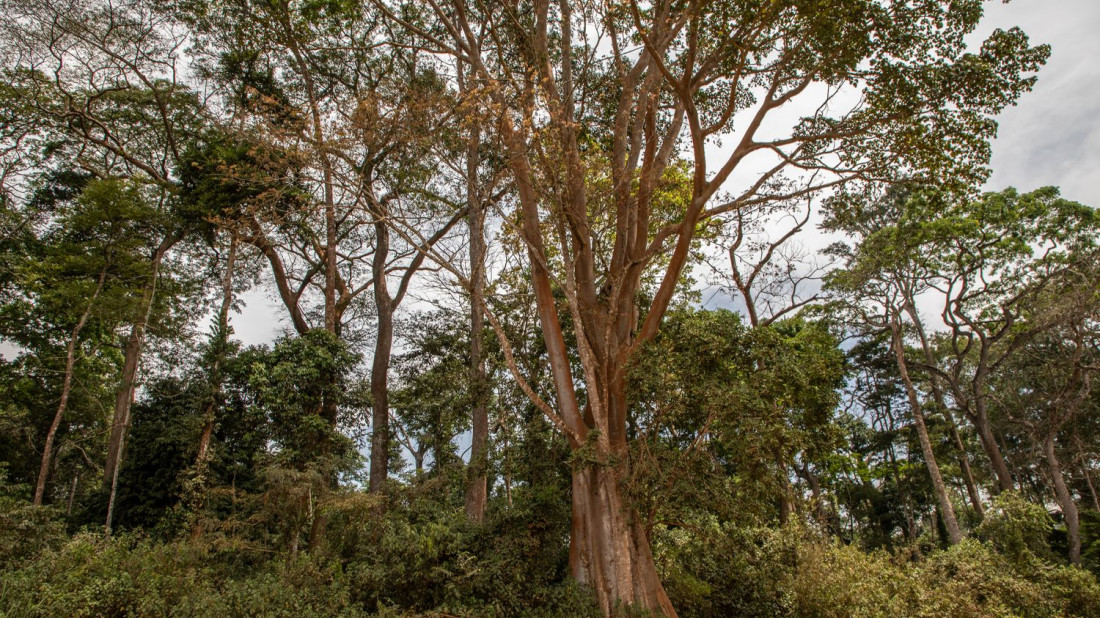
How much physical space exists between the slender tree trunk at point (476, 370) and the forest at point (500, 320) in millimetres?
69

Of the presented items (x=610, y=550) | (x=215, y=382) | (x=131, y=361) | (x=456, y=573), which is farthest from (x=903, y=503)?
(x=131, y=361)

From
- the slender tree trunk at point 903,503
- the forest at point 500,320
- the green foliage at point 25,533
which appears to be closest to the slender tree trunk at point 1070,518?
the forest at point 500,320

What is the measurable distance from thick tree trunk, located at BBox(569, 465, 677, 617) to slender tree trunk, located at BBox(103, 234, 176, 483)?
940 centimetres

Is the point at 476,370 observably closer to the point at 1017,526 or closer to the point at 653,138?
the point at 653,138

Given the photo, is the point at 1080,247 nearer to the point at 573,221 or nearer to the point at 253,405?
the point at 573,221

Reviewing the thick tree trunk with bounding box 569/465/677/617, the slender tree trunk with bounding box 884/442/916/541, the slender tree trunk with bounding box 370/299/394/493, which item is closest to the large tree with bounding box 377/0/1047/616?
the thick tree trunk with bounding box 569/465/677/617

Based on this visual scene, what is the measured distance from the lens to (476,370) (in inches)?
379

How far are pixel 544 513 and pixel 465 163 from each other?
727 centimetres

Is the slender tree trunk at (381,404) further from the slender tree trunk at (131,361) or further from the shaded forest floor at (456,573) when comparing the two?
the slender tree trunk at (131,361)

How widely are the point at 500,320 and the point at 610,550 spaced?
15.3ft

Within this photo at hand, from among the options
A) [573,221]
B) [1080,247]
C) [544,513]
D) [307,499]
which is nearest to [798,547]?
[544,513]

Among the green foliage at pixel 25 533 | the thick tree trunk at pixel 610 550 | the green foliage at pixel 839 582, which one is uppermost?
the green foliage at pixel 25 533

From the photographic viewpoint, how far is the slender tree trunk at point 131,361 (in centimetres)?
1157

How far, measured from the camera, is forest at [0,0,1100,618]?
7129 mm
